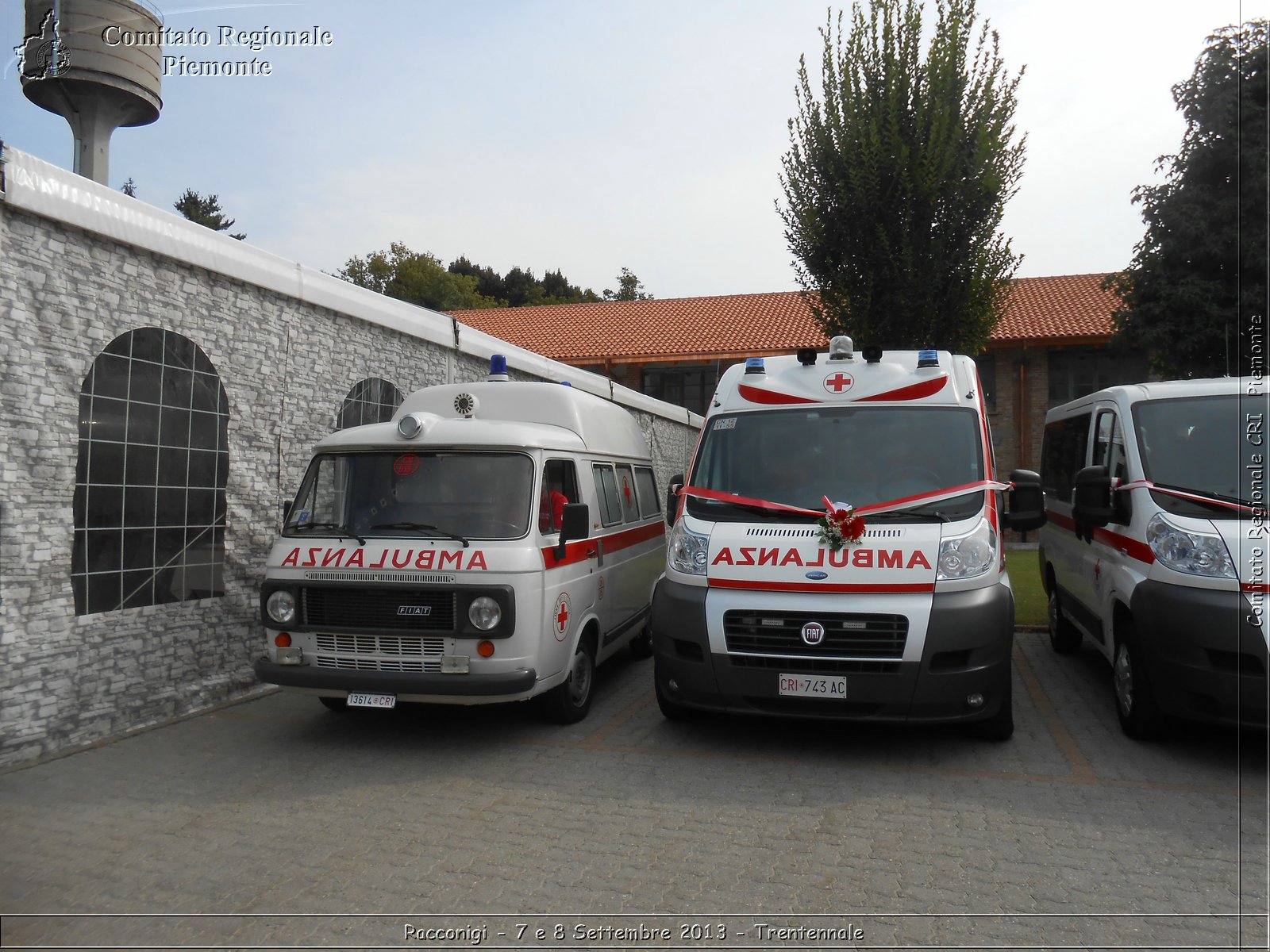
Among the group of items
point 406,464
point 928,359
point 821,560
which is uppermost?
point 928,359

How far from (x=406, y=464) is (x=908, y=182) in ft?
30.0

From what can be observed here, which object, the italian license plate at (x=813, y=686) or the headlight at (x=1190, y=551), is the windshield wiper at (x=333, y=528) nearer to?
the italian license plate at (x=813, y=686)

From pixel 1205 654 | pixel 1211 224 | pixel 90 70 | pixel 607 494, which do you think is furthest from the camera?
pixel 1211 224

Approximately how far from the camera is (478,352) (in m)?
11.9

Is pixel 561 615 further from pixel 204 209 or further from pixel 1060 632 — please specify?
pixel 204 209

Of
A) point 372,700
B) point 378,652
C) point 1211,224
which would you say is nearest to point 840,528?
point 378,652

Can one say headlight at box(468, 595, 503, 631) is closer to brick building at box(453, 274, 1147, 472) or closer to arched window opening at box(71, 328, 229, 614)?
arched window opening at box(71, 328, 229, 614)

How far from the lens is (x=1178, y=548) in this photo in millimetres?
5547

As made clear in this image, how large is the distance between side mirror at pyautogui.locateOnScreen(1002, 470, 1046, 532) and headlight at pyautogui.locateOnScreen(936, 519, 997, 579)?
77 cm

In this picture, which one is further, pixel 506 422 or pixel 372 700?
pixel 506 422

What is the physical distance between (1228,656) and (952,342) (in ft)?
28.9

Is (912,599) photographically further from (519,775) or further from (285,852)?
(285,852)

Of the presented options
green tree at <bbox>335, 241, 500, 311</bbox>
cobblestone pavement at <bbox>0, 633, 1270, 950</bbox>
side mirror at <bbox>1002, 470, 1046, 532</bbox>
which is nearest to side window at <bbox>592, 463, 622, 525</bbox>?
cobblestone pavement at <bbox>0, 633, 1270, 950</bbox>

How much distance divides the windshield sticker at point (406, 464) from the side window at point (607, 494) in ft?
5.53
